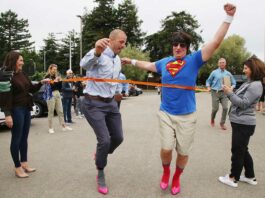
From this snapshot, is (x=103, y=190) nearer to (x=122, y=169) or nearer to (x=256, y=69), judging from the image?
(x=122, y=169)

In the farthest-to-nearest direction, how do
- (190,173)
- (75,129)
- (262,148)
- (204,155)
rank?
(75,129) < (262,148) < (204,155) < (190,173)

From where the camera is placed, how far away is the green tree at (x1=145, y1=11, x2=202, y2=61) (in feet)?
221

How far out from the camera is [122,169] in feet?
18.2

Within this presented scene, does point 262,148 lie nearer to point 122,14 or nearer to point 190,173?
point 190,173

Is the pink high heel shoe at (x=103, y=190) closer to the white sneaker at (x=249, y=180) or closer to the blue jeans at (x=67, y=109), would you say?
the white sneaker at (x=249, y=180)

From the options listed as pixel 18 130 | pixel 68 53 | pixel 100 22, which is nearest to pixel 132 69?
pixel 100 22

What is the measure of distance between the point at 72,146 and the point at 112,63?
11.0ft

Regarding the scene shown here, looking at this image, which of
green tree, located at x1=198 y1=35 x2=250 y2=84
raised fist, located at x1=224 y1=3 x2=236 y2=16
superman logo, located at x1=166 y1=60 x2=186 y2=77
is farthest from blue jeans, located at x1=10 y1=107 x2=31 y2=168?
green tree, located at x1=198 y1=35 x2=250 y2=84

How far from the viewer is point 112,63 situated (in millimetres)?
Result: 4586

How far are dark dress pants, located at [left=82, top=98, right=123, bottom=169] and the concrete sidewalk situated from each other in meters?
0.53

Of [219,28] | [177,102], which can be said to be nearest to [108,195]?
[177,102]

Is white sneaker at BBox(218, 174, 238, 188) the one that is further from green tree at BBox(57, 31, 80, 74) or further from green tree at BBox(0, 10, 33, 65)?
green tree at BBox(0, 10, 33, 65)

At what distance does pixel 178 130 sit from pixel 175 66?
82 centimetres

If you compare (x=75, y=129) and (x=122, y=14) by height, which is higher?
(x=122, y=14)
